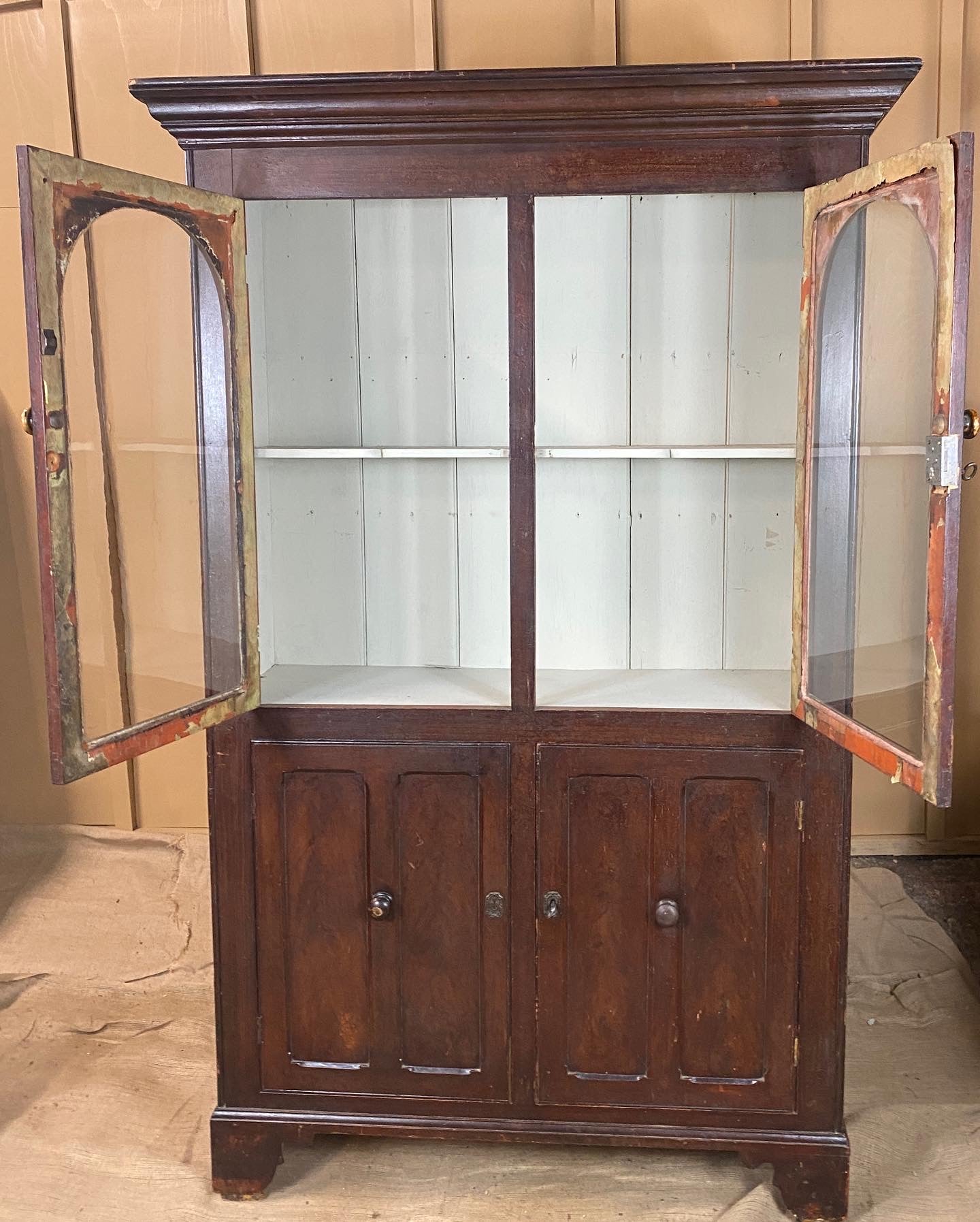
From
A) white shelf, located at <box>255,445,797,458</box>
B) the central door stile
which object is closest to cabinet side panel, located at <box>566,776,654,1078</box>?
the central door stile

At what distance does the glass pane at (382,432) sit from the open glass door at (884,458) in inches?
29.7

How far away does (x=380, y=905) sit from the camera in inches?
90.0

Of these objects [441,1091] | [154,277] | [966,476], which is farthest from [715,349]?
[441,1091]

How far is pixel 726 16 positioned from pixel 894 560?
1672 mm

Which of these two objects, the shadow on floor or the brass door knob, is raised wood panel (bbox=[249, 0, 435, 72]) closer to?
the brass door knob

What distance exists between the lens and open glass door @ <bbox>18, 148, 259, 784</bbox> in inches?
70.5

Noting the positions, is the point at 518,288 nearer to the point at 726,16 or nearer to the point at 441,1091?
the point at 726,16

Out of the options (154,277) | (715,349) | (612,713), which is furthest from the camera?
(715,349)

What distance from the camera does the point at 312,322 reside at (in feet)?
8.55

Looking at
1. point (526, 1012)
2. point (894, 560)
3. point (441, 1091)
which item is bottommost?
point (441, 1091)

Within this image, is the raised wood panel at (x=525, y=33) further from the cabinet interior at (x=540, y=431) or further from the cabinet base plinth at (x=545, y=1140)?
the cabinet base plinth at (x=545, y=1140)

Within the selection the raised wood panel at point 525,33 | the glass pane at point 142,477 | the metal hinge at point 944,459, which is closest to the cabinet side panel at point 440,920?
the glass pane at point 142,477

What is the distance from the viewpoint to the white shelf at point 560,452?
2.26m

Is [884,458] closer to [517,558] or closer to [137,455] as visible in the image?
[517,558]
